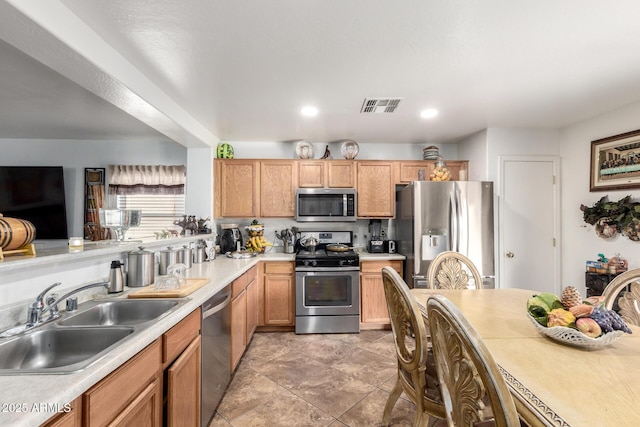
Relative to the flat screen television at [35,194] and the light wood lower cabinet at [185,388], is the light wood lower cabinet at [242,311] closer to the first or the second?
the light wood lower cabinet at [185,388]

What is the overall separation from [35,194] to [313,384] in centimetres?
429

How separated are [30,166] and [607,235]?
688 centimetres

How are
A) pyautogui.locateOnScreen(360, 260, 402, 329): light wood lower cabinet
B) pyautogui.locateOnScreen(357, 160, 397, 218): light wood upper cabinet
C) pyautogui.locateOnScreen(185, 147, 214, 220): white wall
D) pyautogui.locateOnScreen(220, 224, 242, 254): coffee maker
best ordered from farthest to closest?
pyautogui.locateOnScreen(357, 160, 397, 218): light wood upper cabinet < pyautogui.locateOnScreen(220, 224, 242, 254): coffee maker < pyautogui.locateOnScreen(185, 147, 214, 220): white wall < pyautogui.locateOnScreen(360, 260, 402, 329): light wood lower cabinet

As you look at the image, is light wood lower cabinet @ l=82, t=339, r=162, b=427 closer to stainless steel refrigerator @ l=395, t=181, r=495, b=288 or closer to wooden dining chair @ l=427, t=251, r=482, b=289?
wooden dining chair @ l=427, t=251, r=482, b=289

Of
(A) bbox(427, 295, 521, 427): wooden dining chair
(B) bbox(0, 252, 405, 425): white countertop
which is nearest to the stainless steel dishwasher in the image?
(B) bbox(0, 252, 405, 425): white countertop

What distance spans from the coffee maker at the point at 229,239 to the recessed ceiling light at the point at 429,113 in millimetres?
2640

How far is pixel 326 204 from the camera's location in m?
3.57

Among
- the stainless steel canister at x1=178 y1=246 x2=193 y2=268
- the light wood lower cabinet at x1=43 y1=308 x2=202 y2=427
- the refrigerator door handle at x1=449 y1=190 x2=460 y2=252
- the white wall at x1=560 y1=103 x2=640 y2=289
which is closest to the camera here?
the light wood lower cabinet at x1=43 y1=308 x2=202 y2=427

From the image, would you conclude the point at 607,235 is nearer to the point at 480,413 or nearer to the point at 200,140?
the point at 480,413

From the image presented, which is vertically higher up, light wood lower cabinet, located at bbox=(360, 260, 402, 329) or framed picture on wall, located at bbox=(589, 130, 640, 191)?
framed picture on wall, located at bbox=(589, 130, 640, 191)

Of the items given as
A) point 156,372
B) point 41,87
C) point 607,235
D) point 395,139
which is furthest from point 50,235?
point 607,235

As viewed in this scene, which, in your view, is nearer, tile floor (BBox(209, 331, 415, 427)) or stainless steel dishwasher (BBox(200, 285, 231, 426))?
stainless steel dishwasher (BBox(200, 285, 231, 426))

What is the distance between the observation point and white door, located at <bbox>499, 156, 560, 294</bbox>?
3307 millimetres

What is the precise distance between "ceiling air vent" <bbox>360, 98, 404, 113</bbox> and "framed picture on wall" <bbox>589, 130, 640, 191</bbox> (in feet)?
7.22
